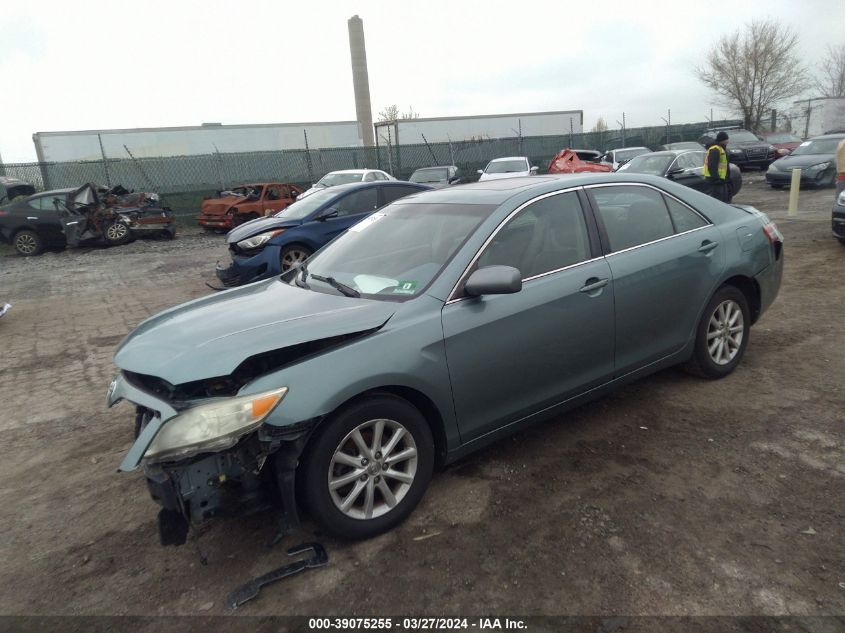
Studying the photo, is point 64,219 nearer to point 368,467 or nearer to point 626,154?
point 368,467

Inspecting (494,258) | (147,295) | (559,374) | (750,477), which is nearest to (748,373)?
(750,477)

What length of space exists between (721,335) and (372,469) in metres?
2.99

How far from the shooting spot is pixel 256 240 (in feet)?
27.8

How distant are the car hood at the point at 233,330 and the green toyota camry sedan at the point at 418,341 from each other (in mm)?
13

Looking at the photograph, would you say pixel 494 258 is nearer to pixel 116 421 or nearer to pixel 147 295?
pixel 116 421

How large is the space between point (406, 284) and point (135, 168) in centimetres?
1982

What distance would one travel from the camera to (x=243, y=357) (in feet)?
8.67

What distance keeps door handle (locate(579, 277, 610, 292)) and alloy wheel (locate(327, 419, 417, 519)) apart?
4.63 ft

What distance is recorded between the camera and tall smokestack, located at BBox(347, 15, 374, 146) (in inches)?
2094

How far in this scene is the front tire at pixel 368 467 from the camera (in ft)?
8.87

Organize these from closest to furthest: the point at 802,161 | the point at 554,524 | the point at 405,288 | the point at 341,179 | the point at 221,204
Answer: the point at 554,524, the point at 405,288, the point at 802,161, the point at 221,204, the point at 341,179

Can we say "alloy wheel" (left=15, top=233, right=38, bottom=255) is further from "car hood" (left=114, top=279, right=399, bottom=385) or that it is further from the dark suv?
the dark suv

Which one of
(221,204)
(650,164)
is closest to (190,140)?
(221,204)

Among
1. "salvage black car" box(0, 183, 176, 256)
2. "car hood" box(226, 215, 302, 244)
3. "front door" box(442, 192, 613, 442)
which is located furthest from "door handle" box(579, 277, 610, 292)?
"salvage black car" box(0, 183, 176, 256)
